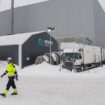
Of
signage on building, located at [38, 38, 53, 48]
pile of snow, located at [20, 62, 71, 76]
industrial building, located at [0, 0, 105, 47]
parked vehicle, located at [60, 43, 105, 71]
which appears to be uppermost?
industrial building, located at [0, 0, 105, 47]

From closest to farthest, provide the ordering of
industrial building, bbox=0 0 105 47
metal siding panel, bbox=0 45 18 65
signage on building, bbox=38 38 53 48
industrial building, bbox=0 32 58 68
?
industrial building, bbox=0 32 58 68 < metal siding panel, bbox=0 45 18 65 < signage on building, bbox=38 38 53 48 < industrial building, bbox=0 0 105 47

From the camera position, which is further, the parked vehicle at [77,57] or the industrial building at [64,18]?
the industrial building at [64,18]

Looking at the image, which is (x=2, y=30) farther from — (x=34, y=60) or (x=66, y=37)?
(x=34, y=60)

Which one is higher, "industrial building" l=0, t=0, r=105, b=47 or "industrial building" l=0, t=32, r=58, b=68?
"industrial building" l=0, t=0, r=105, b=47

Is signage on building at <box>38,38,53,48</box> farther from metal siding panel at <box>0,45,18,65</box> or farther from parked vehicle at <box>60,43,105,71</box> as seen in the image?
parked vehicle at <box>60,43,105,71</box>

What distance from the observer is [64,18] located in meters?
67.3

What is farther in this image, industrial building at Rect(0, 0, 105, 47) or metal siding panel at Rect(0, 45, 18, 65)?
industrial building at Rect(0, 0, 105, 47)

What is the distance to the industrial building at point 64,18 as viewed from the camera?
208ft

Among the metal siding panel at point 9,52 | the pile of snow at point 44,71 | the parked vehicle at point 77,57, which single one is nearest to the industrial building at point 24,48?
the metal siding panel at point 9,52

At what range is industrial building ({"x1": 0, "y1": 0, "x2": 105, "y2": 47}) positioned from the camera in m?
63.5

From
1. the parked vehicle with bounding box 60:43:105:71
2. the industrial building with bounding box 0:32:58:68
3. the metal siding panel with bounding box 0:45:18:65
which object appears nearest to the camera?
the parked vehicle with bounding box 60:43:105:71

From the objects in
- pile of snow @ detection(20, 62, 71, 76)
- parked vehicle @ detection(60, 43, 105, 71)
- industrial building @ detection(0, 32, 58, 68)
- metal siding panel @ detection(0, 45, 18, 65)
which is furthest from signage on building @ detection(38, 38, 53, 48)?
parked vehicle @ detection(60, 43, 105, 71)

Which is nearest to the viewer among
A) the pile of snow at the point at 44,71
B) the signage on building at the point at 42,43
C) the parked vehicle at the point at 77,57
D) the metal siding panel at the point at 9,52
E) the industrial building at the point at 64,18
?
the pile of snow at the point at 44,71

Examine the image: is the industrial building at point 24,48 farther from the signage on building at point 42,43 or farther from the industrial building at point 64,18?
the industrial building at point 64,18
